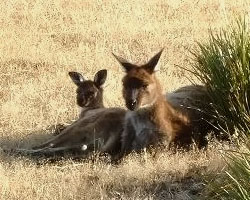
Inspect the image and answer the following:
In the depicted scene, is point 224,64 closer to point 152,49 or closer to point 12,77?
point 12,77

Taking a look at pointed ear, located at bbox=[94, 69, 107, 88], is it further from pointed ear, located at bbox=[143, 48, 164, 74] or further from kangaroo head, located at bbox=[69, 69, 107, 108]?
pointed ear, located at bbox=[143, 48, 164, 74]

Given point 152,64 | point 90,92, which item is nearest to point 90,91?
point 90,92

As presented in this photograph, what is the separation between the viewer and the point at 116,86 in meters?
11.7

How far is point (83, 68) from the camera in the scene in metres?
13.1

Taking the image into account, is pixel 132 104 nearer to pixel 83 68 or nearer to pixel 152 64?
pixel 152 64

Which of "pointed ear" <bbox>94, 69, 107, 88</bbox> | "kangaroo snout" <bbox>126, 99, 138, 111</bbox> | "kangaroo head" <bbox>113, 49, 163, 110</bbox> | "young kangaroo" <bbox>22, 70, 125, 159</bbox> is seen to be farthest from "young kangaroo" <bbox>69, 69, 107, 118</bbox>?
"kangaroo snout" <bbox>126, 99, 138, 111</bbox>

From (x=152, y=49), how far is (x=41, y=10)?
407 cm

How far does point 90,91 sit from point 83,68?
3.81m

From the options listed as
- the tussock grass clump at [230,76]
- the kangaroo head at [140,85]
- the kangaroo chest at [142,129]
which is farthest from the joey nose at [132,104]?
the tussock grass clump at [230,76]

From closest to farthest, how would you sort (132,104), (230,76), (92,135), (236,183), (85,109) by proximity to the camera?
(236,183), (132,104), (230,76), (92,135), (85,109)

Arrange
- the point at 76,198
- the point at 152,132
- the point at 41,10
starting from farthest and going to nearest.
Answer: the point at 41,10 < the point at 152,132 < the point at 76,198

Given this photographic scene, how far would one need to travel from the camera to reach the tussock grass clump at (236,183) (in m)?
5.75

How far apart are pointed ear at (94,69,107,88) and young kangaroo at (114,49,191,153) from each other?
38.0 inches

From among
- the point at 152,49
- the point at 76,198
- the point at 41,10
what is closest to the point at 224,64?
the point at 76,198
